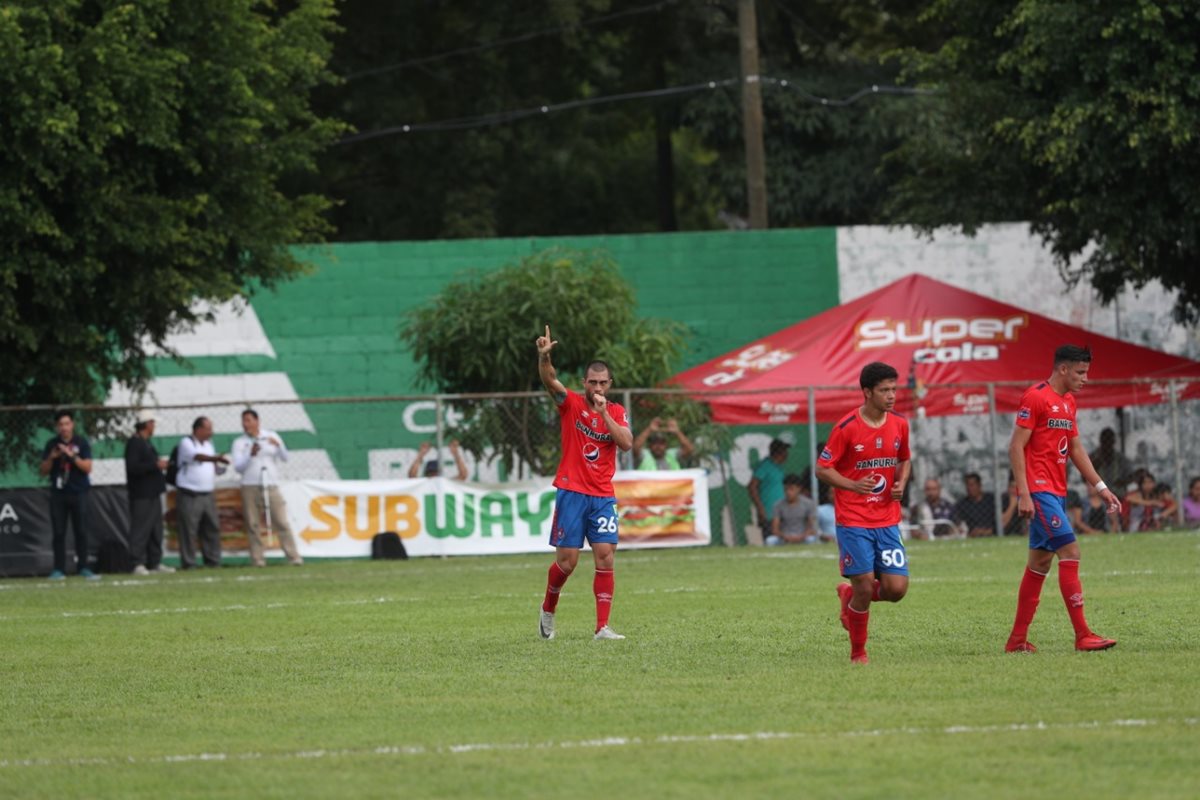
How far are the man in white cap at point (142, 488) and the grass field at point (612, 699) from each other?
20.6 ft

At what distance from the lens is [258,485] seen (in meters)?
26.4

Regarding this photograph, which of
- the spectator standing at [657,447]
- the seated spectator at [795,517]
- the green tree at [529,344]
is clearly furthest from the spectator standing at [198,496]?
the seated spectator at [795,517]

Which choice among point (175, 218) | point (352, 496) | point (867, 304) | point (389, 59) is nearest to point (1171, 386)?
point (867, 304)

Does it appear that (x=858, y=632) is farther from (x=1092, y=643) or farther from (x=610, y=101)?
(x=610, y=101)

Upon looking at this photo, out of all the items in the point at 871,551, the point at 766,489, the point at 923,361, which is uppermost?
the point at 923,361

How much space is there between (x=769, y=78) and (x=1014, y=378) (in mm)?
13059

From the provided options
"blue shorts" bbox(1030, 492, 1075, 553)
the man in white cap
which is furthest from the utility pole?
"blue shorts" bbox(1030, 492, 1075, 553)

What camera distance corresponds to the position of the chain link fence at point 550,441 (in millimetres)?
28375

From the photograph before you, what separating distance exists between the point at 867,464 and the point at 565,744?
11.6 feet

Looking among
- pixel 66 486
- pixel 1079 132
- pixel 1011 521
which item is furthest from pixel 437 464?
pixel 1079 132

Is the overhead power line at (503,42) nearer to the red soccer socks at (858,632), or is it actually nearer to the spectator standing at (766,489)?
the spectator standing at (766,489)

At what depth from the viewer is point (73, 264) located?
2373cm

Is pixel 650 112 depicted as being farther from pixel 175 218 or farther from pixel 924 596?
pixel 924 596

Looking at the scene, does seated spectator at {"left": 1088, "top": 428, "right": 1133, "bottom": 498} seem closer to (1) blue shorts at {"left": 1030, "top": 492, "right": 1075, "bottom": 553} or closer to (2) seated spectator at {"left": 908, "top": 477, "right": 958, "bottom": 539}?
(2) seated spectator at {"left": 908, "top": 477, "right": 958, "bottom": 539}
